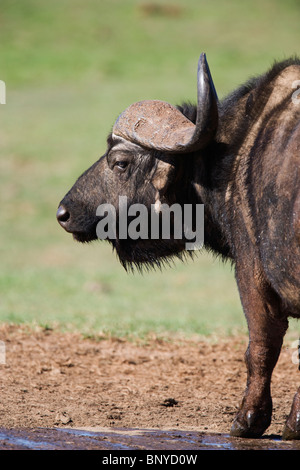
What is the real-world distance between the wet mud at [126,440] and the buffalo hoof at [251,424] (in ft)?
0.20

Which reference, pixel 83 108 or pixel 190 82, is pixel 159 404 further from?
pixel 190 82

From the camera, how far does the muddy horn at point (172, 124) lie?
4906mm

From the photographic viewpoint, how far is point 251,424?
5.30 meters

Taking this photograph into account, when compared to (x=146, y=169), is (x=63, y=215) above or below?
below

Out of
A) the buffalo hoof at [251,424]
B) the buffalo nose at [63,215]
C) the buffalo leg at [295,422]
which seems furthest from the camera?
the buffalo nose at [63,215]

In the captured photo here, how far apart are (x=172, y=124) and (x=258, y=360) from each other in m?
1.71

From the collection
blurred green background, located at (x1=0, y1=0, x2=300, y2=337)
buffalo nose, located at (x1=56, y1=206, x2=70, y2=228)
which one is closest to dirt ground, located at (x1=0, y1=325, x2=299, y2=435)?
blurred green background, located at (x1=0, y1=0, x2=300, y2=337)

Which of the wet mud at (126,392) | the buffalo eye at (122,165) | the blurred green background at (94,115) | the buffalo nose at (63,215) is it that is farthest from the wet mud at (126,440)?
the blurred green background at (94,115)

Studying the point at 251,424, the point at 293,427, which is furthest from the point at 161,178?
the point at 293,427

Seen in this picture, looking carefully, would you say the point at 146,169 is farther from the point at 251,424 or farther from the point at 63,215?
the point at 251,424

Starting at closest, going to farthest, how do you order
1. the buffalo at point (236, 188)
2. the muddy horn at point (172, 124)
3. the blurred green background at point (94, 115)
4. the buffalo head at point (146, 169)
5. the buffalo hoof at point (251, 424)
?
the buffalo at point (236, 188) → the muddy horn at point (172, 124) → the buffalo head at point (146, 169) → the buffalo hoof at point (251, 424) → the blurred green background at point (94, 115)

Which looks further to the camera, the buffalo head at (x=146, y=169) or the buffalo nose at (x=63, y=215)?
the buffalo nose at (x=63, y=215)

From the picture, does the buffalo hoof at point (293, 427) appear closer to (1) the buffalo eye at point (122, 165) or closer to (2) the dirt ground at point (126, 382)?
(2) the dirt ground at point (126, 382)

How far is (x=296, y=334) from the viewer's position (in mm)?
9188
